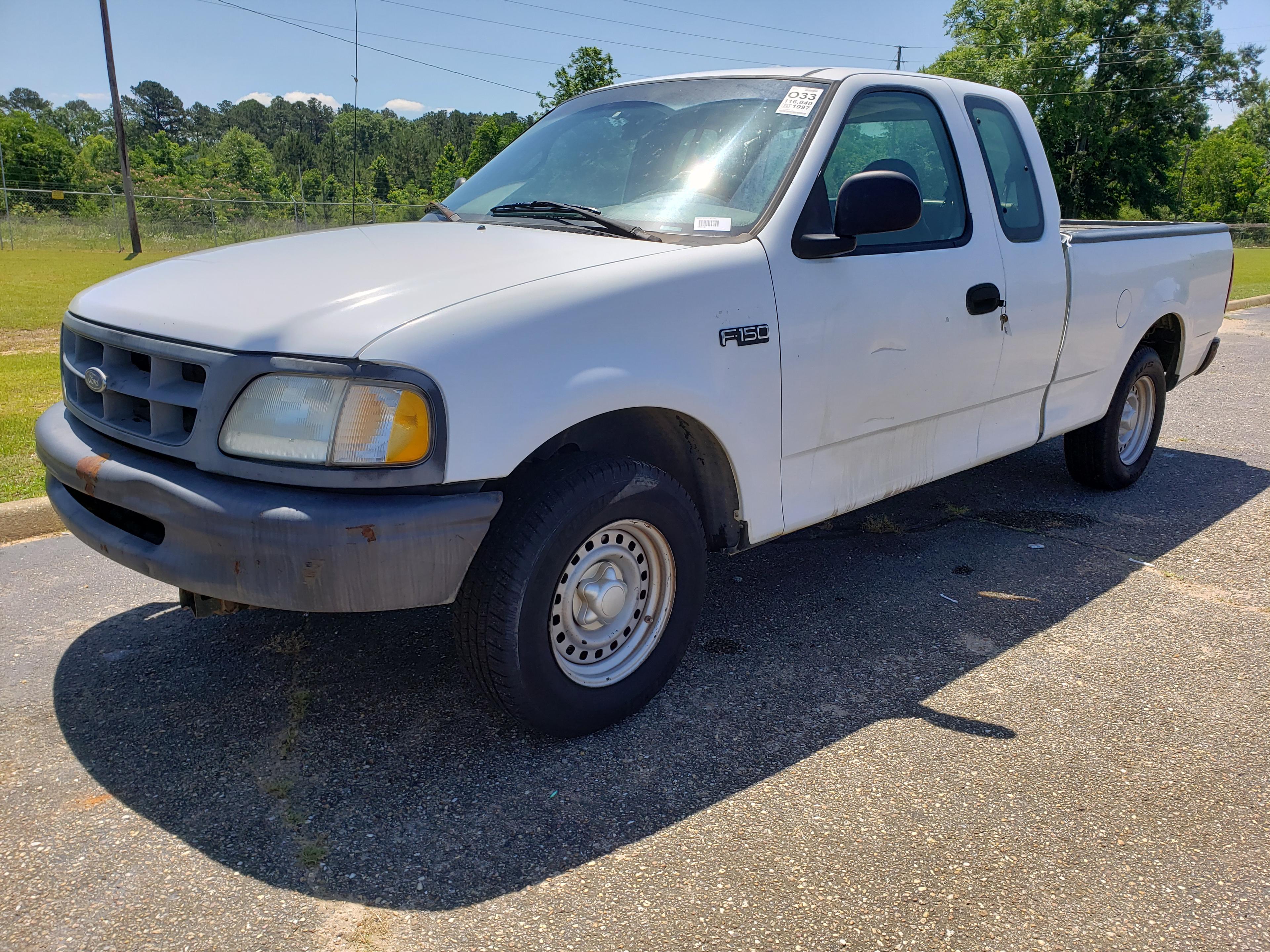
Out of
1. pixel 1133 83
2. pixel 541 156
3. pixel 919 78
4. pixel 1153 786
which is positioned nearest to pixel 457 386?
pixel 541 156

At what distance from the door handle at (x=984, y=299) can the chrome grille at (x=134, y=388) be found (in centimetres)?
284

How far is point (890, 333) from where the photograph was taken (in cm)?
366

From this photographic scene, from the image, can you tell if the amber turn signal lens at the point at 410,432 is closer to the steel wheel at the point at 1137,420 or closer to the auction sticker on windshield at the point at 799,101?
the auction sticker on windshield at the point at 799,101

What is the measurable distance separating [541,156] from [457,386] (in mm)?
1985

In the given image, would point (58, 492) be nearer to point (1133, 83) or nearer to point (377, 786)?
point (377, 786)

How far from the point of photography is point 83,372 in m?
3.12

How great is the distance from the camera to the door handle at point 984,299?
4011 mm

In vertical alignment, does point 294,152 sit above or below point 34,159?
above

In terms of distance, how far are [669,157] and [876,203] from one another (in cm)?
80

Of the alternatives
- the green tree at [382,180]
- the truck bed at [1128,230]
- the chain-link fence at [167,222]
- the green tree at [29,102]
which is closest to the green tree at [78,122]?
the green tree at [29,102]

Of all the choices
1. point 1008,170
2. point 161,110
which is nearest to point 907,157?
point 1008,170

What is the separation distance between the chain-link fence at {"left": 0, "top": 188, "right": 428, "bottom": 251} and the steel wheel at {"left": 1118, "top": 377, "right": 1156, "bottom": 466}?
25.7 meters

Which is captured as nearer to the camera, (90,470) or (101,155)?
(90,470)

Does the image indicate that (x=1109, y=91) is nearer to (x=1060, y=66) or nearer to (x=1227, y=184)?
(x=1060, y=66)
